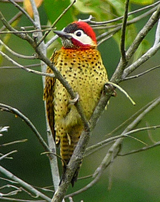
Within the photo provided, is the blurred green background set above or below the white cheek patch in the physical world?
below

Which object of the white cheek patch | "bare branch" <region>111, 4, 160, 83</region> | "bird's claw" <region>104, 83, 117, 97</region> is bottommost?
"bird's claw" <region>104, 83, 117, 97</region>

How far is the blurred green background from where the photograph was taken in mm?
7363

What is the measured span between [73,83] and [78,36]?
40 centimetres

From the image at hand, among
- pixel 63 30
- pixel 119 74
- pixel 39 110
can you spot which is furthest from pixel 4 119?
pixel 119 74

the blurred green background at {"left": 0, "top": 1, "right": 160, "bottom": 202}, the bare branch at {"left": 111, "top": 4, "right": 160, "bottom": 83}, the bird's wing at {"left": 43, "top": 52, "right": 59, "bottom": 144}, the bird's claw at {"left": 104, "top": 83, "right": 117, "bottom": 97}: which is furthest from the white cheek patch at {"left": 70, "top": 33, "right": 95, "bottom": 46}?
the blurred green background at {"left": 0, "top": 1, "right": 160, "bottom": 202}

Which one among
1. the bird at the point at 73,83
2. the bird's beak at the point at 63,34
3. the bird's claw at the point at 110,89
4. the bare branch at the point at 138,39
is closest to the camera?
the bare branch at the point at 138,39

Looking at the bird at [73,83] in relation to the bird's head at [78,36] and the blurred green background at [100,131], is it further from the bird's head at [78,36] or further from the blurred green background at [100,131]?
the blurred green background at [100,131]

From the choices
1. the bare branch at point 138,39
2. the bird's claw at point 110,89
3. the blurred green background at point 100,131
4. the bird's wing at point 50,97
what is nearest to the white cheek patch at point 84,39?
the bird's wing at point 50,97

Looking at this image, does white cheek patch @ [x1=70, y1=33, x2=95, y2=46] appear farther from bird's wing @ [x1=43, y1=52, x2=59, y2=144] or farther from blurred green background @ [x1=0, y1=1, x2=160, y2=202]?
blurred green background @ [x1=0, y1=1, x2=160, y2=202]

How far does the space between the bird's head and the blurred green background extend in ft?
11.7

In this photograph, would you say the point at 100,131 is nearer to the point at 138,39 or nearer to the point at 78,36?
the point at 78,36

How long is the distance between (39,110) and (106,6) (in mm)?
4167

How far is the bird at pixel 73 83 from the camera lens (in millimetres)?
3463

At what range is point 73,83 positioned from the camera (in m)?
3.46
